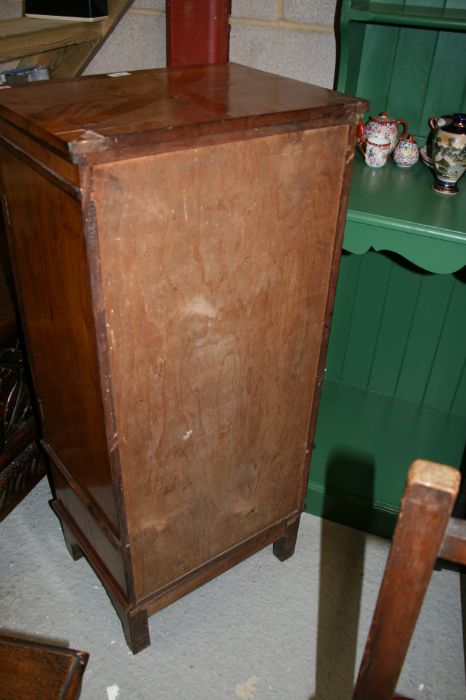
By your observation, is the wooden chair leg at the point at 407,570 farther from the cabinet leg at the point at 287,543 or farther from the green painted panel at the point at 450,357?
the green painted panel at the point at 450,357

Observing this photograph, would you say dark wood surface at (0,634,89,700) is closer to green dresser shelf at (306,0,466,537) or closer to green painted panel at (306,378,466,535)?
green dresser shelf at (306,0,466,537)

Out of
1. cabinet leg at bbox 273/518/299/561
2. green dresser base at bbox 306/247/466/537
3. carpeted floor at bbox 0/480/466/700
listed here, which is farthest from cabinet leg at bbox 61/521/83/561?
green dresser base at bbox 306/247/466/537

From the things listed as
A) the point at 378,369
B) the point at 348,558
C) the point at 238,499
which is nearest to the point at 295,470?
the point at 238,499

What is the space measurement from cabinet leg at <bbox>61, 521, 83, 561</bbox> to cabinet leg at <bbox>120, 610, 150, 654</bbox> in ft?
0.97

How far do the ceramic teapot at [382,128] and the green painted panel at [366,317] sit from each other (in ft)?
1.42

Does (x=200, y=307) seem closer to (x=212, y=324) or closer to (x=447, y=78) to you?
(x=212, y=324)

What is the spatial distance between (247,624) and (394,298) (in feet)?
3.59

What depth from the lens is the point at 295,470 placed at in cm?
152

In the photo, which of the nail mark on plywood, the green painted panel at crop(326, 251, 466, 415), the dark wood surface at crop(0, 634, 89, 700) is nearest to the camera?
the dark wood surface at crop(0, 634, 89, 700)

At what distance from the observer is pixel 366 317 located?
2.04 metres

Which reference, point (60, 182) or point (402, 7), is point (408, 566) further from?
point (402, 7)

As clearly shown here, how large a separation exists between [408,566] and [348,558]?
45.7 inches

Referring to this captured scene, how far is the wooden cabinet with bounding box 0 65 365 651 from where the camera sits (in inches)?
35.8

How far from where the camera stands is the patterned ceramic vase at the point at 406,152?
1.57m
